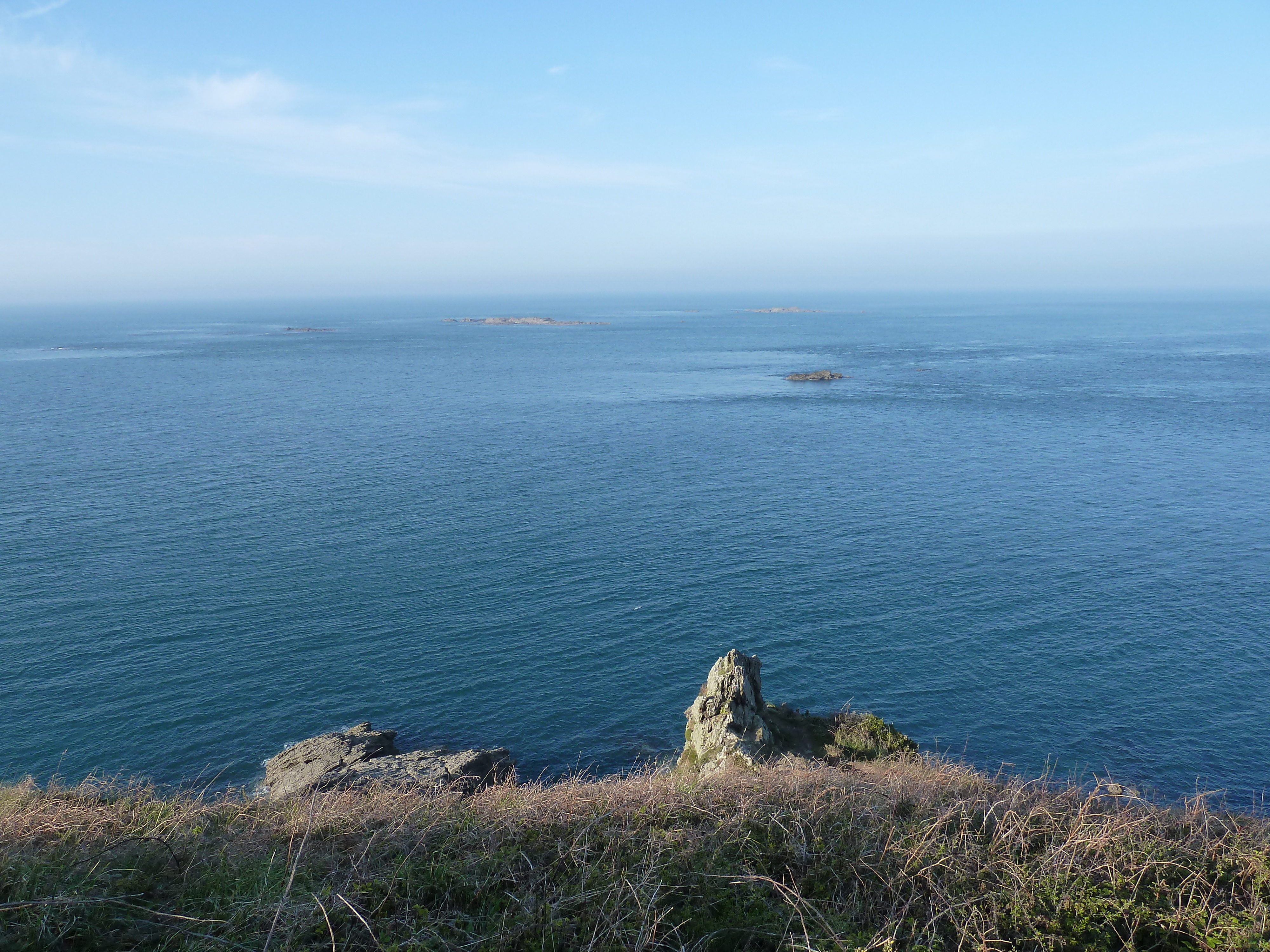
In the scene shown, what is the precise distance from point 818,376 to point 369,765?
454 feet

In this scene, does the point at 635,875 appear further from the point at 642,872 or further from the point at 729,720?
the point at 729,720

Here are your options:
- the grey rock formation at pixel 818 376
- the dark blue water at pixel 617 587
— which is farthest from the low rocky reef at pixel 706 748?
the grey rock formation at pixel 818 376

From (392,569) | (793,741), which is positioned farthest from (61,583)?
(793,741)

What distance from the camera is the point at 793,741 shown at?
39.4 meters

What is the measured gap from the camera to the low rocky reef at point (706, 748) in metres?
35.3

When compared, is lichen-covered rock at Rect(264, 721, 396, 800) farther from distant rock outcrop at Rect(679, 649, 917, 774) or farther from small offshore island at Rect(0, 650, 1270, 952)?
small offshore island at Rect(0, 650, 1270, 952)

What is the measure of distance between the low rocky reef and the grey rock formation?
127 meters

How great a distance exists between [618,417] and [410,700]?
81412mm

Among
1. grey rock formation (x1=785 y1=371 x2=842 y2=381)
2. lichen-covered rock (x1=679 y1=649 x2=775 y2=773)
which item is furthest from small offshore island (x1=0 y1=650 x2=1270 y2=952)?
grey rock formation (x1=785 y1=371 x2=842 y2=381)

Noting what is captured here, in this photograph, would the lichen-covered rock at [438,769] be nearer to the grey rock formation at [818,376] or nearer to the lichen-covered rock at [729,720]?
the lichen-covered rock at [729,720]

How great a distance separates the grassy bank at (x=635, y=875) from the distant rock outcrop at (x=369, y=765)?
16762mm

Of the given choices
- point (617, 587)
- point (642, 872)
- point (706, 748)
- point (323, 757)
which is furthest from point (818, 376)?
point (642, 872)

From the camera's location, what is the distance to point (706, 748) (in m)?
36.9

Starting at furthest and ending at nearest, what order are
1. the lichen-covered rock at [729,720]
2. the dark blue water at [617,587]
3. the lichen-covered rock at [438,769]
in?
the dark blue water at [617,587]
the lichen-covered rock at [729,720]
the lichen-covered rock at [438,769]
